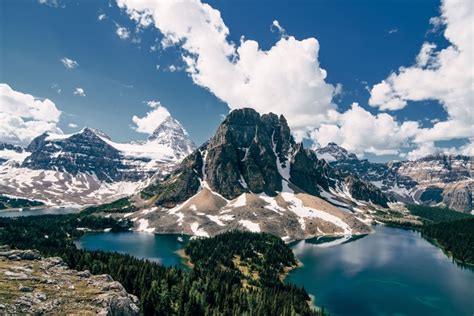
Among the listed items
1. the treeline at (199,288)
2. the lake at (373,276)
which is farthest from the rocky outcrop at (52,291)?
the lake at (373,276)

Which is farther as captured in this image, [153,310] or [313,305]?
[313,305]

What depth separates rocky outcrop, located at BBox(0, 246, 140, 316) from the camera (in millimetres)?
40938

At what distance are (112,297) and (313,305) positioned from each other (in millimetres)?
69314

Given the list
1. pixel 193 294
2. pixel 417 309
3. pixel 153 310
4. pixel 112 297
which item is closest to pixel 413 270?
pixel 417 309

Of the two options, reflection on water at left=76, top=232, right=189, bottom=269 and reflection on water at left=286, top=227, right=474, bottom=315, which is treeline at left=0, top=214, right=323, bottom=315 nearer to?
reflection on water at left=286, top=227, right=474, bottom=315

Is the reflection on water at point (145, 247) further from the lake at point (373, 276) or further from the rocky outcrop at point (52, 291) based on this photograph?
the rocky outcrop at point (52, 291)

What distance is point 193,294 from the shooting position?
81.4 m

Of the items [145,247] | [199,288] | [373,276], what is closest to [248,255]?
[373,276]

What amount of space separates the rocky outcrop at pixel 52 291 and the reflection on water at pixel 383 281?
223 feet

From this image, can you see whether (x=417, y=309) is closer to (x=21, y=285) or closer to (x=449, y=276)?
(x=449, y=276)

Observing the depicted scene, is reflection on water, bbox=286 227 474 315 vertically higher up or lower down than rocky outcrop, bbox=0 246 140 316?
lower down

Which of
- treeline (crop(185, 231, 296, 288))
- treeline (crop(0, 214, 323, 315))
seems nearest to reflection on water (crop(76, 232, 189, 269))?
treeline (crop(185, 231, 296, 288))

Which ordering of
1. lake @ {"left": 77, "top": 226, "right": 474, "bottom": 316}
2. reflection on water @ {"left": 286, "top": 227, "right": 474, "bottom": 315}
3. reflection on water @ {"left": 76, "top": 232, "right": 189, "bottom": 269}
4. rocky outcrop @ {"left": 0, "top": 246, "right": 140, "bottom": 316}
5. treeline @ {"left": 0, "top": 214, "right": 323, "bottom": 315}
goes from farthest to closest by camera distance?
reflection on water @ {"left": 76, "top": 232, "right": 189, "bottom": 269} → lake @ {"left": 77, "top": 226, "right": 474, "bottom": 316} → reflection on water @ {"left": 286, "top": 227, "right": 474, "bottom": 315} → treeline @ {"left": 0, "top": 214, "right": 323, "bottom": 315} → rocky outcrop @ {"left": 0, "top": 246, "right": 140, "bottom": 316}

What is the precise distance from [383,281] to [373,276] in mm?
6498
